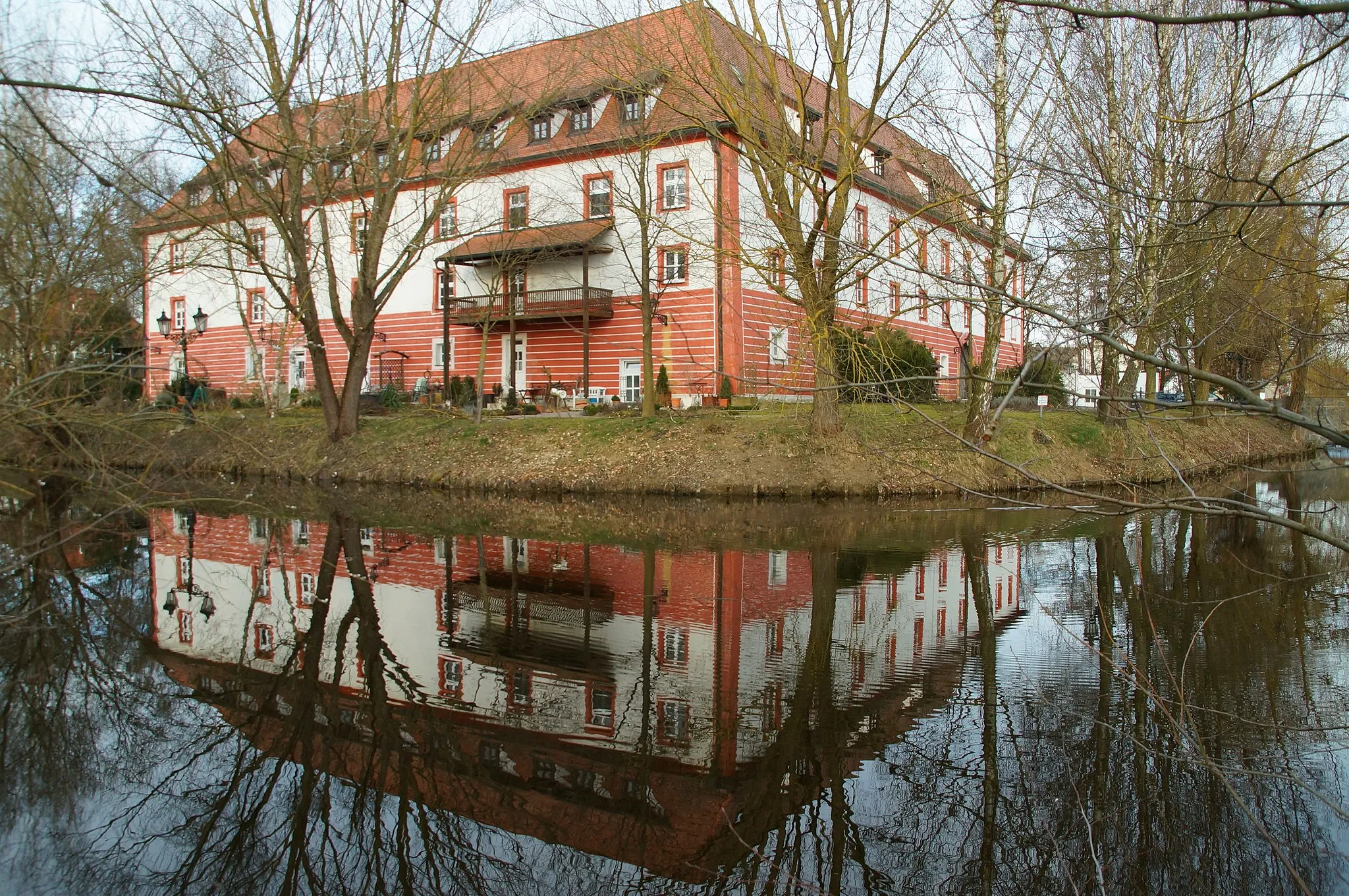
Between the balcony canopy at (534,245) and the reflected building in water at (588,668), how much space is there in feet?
58.5

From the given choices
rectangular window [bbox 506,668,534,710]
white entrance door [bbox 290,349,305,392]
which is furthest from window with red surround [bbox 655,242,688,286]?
rectangular window [bbox 506,668,534,710]

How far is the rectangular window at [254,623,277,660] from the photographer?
6.95 meters

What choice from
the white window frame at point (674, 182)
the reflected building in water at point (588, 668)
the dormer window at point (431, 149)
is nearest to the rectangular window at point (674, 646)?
the reflected building in water at point (588, 668)

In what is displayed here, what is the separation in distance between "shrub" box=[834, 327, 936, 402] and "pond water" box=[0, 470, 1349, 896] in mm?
1173

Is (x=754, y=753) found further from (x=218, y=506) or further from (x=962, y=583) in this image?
(x=218, y=506)

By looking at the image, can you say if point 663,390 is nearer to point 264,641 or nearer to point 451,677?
point 264,641

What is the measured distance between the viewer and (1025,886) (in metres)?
3.68

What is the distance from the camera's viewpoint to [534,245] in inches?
1135

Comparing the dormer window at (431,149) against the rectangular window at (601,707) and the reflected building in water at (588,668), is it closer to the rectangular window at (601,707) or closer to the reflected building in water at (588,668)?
the reflected building in water at (588,668)

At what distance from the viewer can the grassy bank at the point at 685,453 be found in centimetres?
1778

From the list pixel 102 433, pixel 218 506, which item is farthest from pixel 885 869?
pixel 218 506

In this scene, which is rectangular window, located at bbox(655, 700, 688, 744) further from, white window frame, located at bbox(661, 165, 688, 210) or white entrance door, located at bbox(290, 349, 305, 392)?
white entrance door, located at bbox(290, 349, 305, 392)

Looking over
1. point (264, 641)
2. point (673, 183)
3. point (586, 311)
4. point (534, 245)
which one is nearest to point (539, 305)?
point (534, 245)

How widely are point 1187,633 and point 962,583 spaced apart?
236cm
